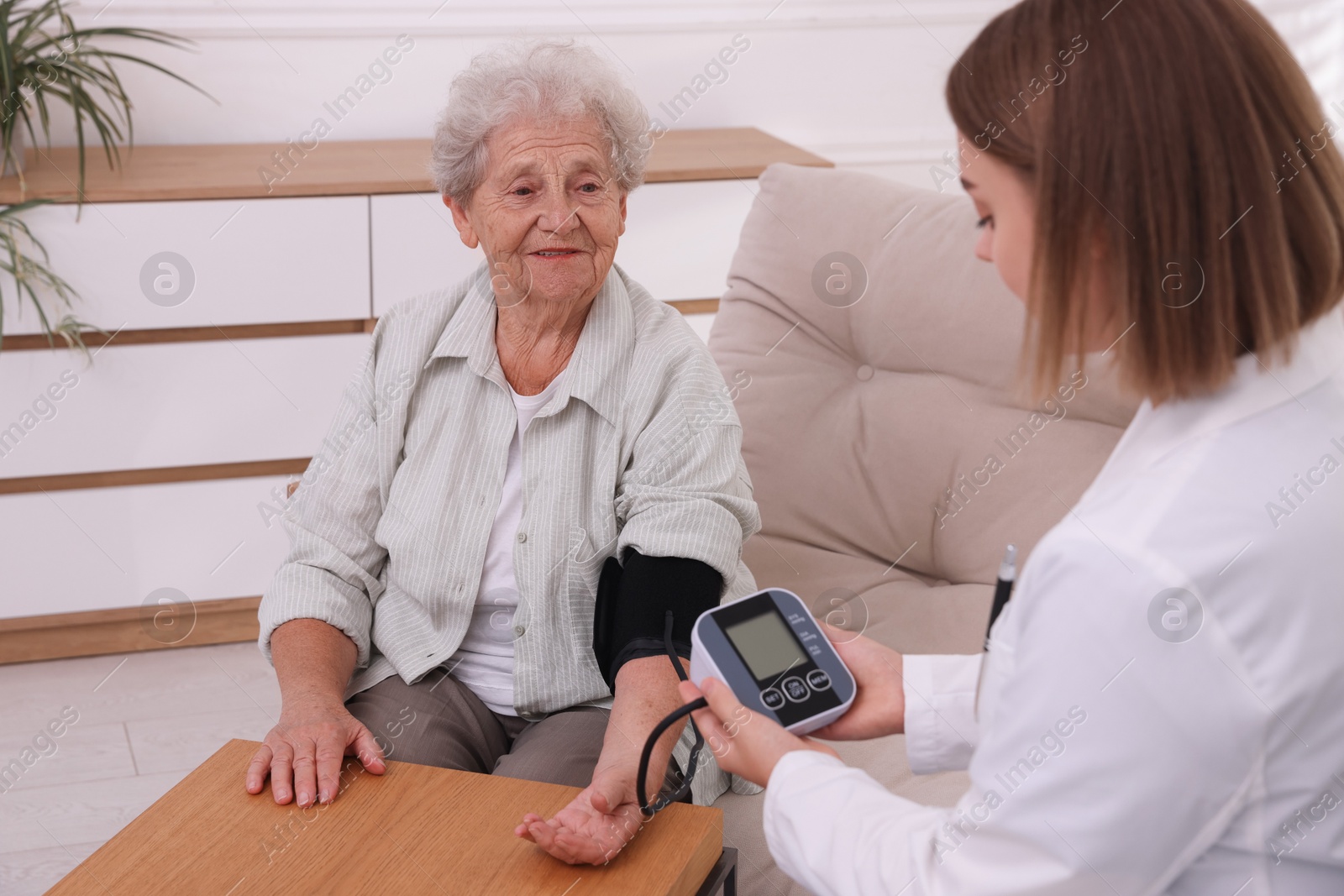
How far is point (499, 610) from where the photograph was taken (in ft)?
4.53

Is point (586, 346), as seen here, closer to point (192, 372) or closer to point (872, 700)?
point (872, 700)

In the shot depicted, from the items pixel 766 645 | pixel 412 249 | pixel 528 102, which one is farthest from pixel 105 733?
pixel 766 645

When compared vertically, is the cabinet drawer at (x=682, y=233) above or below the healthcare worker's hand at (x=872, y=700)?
above

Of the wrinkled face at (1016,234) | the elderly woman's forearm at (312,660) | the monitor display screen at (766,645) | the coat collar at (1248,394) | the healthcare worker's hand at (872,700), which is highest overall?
the wrinkled face at (1016,234)

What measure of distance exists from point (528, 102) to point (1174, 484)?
0.94 m

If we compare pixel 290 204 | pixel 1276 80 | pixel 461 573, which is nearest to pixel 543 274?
pixel 461 573

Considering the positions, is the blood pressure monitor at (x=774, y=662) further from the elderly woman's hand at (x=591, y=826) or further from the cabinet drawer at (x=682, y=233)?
the cabinet drawer at (x=682, y=233)

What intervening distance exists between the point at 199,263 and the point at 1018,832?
77.6 inches

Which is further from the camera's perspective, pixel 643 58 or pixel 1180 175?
pixel 643 58

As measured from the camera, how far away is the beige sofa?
1.54 metres

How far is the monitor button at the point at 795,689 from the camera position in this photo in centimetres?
96

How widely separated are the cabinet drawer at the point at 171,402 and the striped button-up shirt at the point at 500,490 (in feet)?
3.17

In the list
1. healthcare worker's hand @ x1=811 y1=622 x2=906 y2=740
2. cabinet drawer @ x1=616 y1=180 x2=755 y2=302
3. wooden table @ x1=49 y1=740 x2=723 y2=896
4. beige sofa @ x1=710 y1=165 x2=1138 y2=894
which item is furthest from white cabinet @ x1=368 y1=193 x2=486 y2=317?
healthcare worker's hand @ x1=811 y1=622 x2=906 y2=740

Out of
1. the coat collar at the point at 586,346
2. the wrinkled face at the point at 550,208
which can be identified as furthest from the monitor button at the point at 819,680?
the wrinkled face at the point at 550,208
